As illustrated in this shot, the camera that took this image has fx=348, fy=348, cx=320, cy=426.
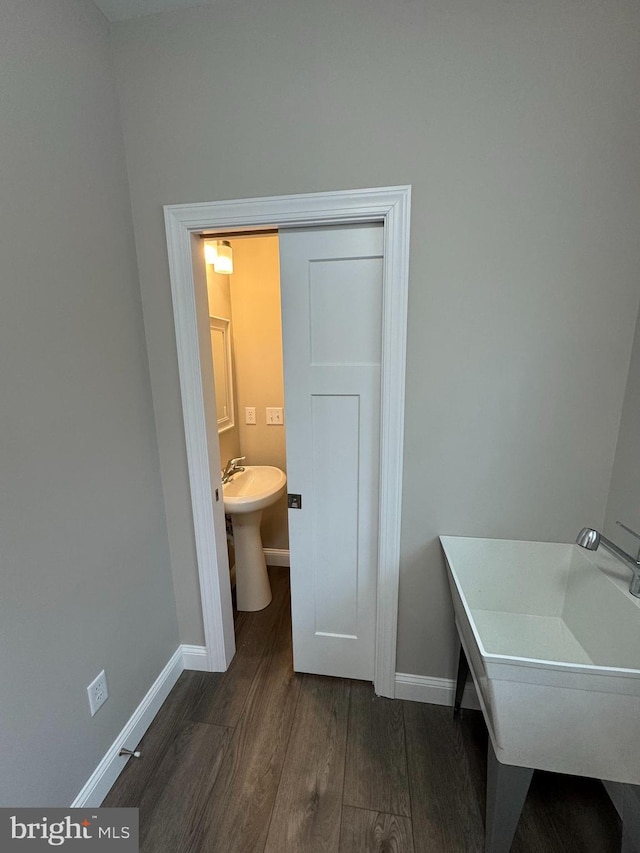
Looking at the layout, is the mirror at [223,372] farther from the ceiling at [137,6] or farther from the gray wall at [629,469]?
the gray wall at [629,469]

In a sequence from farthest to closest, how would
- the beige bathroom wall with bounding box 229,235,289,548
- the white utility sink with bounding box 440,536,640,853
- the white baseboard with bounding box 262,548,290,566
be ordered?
1. the white baseboard with bounding box 262,548,290,566
2. the beige bathroom wall with bounding box 229,235,289,548
3. the white utility sink with bounding box 440,536,640,853

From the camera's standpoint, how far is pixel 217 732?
1.49 meters

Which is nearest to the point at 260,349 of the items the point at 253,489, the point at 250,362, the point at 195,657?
the point at 250,362

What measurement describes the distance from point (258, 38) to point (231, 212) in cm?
57

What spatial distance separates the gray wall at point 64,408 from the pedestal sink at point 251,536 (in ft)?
2.20

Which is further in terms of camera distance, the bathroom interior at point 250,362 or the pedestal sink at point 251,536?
the bathroom interior at point 250,362

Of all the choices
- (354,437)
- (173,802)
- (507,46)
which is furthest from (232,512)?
(507,46)

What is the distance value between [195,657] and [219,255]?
7.13 ft

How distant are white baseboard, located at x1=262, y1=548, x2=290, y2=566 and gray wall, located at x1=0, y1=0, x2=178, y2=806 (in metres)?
1.28

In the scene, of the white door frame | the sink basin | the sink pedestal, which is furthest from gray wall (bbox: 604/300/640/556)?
the sink pedestal

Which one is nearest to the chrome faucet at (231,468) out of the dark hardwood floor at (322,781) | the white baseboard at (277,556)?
the white baseboard at (277,556)

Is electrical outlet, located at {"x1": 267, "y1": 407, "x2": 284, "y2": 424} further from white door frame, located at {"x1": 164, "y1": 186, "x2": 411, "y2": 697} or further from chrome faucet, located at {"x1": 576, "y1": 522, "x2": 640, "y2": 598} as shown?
chrome faucet, located at {"x1": 576, "y1": 522, "x2": 640, "y2": 598}

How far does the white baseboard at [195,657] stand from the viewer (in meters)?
1.78

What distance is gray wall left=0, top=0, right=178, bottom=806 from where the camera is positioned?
0.95 m
